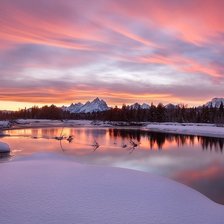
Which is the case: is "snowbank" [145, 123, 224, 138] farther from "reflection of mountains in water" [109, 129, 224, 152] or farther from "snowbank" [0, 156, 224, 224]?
A: "snowbank" [0, 156, 224, 224]

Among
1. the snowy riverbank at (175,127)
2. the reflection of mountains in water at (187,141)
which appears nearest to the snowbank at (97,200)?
the reflection of mountains in water at (187,141)

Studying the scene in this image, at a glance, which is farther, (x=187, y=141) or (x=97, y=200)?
(x=187, y=141)

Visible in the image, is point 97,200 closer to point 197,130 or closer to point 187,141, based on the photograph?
point 187,141

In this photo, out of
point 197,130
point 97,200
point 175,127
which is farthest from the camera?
point 175,127

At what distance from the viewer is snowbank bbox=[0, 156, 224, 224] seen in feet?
27.1

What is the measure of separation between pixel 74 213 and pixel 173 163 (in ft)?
52.2

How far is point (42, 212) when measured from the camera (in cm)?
843

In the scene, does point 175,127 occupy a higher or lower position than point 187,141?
higher

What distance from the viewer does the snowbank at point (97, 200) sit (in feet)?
27.1

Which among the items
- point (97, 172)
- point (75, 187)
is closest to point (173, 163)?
point (97, 172)

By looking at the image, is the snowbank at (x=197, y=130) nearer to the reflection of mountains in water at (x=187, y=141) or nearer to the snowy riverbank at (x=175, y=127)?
the snowy riverbank at (x=175, y=127)

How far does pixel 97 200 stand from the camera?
389 inches

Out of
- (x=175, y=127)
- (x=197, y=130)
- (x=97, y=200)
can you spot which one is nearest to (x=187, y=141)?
(x=197, y=130)

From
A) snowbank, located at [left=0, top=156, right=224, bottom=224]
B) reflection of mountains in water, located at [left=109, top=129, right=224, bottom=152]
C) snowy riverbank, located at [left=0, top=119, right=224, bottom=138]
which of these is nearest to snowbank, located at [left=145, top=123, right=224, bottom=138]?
snowy riverbank, located at [left=0, top=119, right=224, bottom=138]
